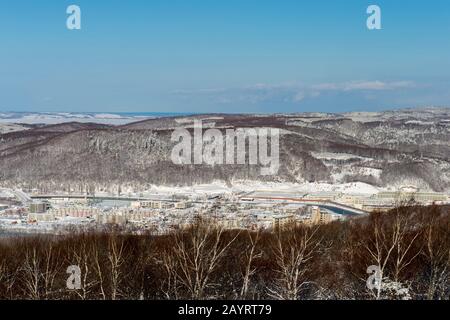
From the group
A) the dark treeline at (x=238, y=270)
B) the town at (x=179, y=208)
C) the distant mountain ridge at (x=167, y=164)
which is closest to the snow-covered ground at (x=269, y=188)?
the town at (x=179, y=208)

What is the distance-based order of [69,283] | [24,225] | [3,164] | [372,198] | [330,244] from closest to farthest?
[69,283] → [330,244] → [24,225] → [372,198] → [3,164]

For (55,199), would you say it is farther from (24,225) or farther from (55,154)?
(55,154)

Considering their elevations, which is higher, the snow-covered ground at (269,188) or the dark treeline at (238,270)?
the dark treeline at (238,270)

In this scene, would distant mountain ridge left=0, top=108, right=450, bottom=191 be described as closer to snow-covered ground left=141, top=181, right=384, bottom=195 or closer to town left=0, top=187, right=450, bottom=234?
Answer: snow-covered ground left=141, top=181, right=384, bottom=195

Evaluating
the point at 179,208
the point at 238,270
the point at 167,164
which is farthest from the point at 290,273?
the point at 167,164

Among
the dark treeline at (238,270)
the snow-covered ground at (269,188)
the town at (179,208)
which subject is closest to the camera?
the dark treeline at (238,270)

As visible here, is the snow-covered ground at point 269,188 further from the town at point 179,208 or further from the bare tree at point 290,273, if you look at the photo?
the bare tree at point 290,273

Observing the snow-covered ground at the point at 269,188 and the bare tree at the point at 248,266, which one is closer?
the bare tree at the point at 248,266
